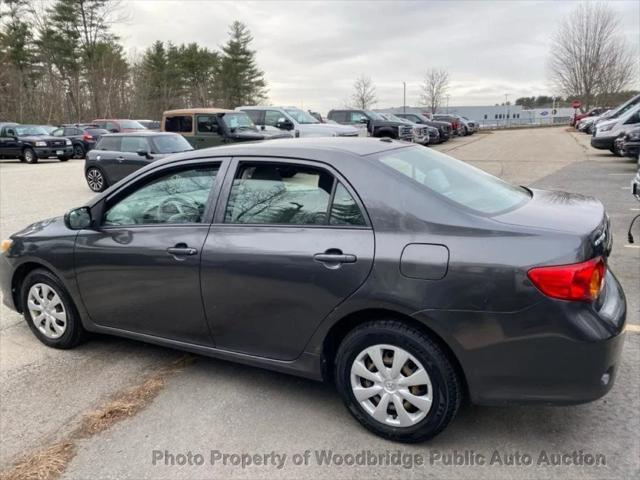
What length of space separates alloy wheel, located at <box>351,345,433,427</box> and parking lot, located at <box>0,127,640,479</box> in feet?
0.62

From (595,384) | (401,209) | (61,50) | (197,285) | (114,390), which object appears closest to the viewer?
(595,384)

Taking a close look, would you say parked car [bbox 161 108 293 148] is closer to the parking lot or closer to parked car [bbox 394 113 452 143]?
the parking lot

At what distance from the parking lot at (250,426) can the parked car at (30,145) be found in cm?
2048

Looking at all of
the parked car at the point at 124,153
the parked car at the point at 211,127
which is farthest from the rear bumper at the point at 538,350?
the parked car at the point at 211,127

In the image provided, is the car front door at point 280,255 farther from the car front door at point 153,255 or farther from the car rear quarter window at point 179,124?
the car rear quarter window at point 179,124

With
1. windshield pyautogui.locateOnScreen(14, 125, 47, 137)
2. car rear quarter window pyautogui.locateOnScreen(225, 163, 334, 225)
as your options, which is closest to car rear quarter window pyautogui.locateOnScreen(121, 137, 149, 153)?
car rear quarter window pyautogui.locateOnScreen(225, 163, 334, 225)

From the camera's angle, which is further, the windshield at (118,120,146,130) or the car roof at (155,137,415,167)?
the windshield at (118,120,146,130)

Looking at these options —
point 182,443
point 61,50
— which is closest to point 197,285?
point 182,443

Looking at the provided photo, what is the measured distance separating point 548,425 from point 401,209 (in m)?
1.50

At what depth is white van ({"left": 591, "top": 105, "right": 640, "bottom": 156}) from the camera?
58.3ft

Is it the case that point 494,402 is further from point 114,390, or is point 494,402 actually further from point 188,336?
point 114,390

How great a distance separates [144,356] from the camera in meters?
4.03

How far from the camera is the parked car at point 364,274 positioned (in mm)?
2518

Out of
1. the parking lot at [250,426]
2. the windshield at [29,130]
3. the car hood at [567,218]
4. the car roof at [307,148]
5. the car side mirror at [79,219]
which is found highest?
the windshield at [29,130]
